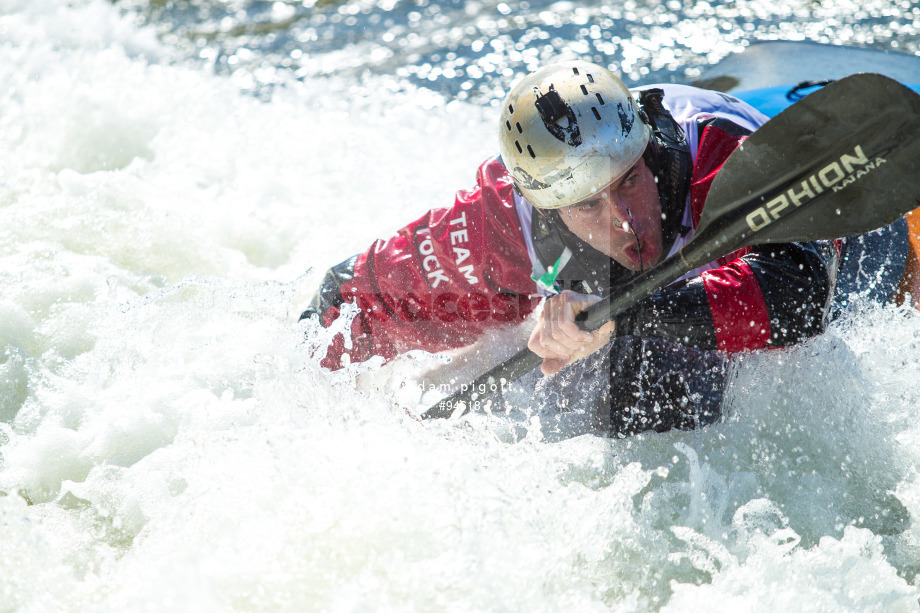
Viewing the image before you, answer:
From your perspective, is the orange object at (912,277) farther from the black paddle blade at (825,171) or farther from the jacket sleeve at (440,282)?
the jacket sleeve at (440,282)

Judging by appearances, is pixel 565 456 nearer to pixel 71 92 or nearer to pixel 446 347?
pixel 446 347

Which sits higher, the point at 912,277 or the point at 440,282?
the point at 440,282

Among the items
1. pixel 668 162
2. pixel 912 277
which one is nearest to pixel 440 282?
pixel 668 162

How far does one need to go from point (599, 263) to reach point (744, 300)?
42 cm

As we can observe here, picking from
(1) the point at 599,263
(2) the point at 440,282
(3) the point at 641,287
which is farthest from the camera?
(2) the point at 440,282

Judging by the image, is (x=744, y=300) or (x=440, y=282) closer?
(x=744, y=300)

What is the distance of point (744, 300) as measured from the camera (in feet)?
7.40

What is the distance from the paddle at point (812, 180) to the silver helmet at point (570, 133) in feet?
0.89

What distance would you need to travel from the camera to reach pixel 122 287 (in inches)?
147

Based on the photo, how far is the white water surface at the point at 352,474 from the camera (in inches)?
82.4

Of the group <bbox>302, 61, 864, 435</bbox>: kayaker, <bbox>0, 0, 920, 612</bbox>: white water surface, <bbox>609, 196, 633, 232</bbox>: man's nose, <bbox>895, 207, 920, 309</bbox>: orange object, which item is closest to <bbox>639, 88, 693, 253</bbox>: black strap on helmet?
<bbox>302, 61, 864, 435</bbox>: kayaker

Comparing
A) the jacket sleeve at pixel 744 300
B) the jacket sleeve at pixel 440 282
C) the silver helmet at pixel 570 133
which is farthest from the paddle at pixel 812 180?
the jacket sleeve at pixel 440 282

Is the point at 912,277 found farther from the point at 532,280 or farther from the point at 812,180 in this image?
the point at 532,280

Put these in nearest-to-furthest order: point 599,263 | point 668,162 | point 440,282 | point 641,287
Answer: point 641,287, point 668,162, point 599,263, point 440,282
